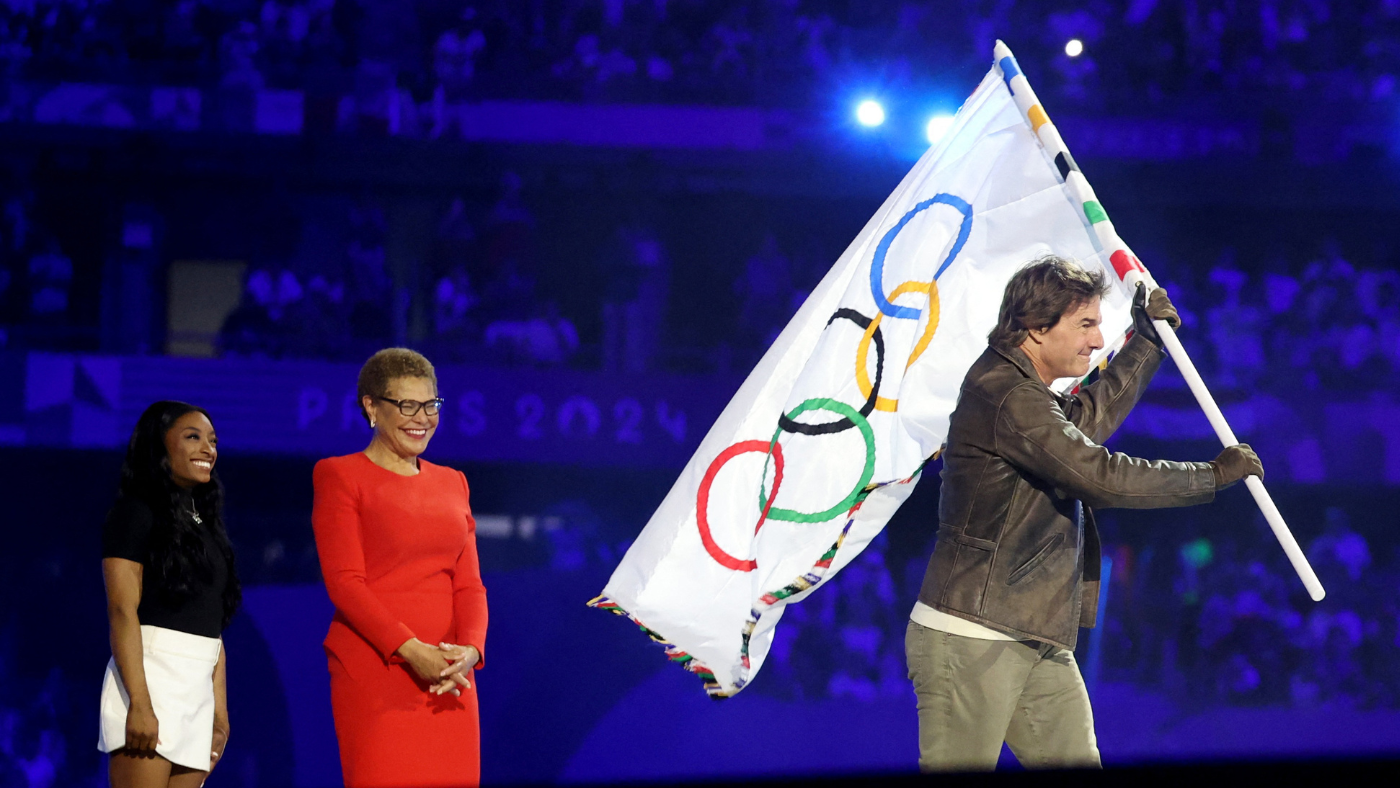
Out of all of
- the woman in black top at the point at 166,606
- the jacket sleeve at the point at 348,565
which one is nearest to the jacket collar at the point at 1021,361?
the jacket sleeve at the point at 348,565

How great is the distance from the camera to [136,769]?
253 centimetres

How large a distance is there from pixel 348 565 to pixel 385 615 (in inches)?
4.9

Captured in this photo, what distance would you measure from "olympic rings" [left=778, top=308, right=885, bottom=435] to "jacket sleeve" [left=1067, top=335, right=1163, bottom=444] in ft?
1.31

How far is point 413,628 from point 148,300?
189 inches

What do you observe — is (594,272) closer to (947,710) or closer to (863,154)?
(863,154)

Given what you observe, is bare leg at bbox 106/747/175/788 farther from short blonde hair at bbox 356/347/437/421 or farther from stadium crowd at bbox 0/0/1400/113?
stadium crowd at bbox 0/0/1400/113

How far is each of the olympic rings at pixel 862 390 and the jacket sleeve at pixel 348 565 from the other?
0.89 m

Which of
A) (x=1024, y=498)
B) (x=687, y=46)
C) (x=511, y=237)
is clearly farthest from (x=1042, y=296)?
(x=687, y=46)

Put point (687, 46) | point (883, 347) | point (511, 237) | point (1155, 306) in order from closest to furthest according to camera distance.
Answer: point (1155, 306) < point (883, 347) < point (511, 237) < point (687, 46)

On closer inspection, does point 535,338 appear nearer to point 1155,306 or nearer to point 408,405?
point 408,405

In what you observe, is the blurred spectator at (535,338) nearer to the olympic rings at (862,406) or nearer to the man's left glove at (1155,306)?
the olympic rings at (862,406)

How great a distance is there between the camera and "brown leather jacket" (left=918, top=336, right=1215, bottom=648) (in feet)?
7.42

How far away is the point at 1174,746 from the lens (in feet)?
18.4

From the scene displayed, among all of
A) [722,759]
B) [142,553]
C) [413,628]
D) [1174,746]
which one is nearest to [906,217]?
[413,628]
